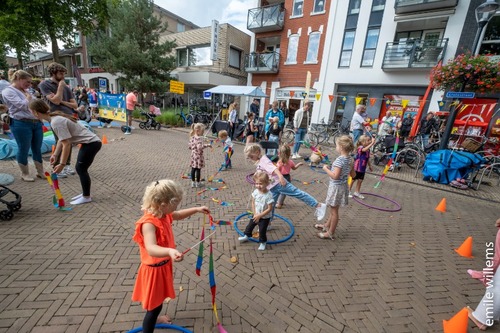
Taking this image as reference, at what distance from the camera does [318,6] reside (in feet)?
54.0

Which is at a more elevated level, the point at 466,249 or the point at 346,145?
the point at 346,145

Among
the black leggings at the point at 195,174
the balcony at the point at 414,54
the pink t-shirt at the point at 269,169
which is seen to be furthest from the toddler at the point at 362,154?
the balcony at the point at 414,54

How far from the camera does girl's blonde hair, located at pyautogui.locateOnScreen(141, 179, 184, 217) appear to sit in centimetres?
171

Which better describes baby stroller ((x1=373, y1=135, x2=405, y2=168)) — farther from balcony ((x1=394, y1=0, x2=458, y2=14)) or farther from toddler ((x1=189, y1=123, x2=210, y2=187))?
balcony ((x1=394, y1=0, x2=458, y2=14))

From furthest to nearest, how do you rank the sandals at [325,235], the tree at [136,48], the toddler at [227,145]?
the tree at [136,48] < the toddler at [227,145] < the sandals at [325,235]

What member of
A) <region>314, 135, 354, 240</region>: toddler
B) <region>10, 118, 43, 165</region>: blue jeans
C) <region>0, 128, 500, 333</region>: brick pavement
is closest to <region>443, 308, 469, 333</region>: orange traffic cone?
<region>0, 128, 500, 333</region>: brick pavement

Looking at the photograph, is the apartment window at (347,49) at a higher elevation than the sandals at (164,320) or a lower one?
higher

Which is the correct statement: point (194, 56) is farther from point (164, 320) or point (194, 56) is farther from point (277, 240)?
point (164, 320)

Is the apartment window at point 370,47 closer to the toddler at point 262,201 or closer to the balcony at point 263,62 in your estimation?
the balcony at point 263,62

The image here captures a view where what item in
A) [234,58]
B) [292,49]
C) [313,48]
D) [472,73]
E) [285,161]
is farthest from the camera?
[234,58]

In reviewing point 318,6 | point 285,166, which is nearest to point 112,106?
point 285,166

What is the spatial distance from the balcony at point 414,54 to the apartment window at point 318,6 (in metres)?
5.54

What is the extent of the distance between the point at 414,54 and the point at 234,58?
14.7 m

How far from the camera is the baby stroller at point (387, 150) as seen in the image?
29.9 ft
